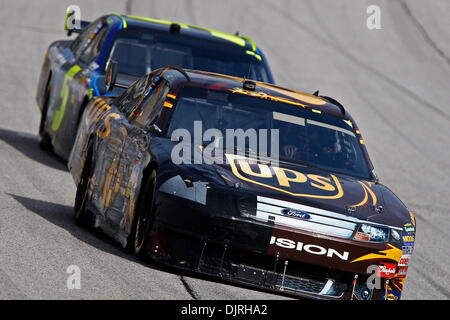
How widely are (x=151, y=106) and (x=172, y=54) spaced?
13.0 feet

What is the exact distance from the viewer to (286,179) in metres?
7.56

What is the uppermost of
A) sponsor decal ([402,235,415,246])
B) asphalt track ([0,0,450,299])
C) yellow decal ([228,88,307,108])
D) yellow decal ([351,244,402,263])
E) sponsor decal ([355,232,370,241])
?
yellow decal ([228,88,307,108])

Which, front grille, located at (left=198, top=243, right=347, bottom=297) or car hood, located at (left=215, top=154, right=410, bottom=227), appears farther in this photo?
car hood, located at (left=215, top=154, right=410, bottom=227)

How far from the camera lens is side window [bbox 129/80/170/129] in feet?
27.7

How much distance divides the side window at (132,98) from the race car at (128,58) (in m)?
2.12

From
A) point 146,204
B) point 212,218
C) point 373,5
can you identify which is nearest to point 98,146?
point 146,204

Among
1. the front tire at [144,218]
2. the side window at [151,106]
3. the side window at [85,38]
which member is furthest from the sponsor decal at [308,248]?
the side window at [85,38]

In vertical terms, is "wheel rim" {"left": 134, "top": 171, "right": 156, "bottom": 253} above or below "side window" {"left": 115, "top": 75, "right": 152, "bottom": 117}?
below

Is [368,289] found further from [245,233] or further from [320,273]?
[245,233]

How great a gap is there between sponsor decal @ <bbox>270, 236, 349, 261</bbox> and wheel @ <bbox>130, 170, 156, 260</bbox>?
0.85 m

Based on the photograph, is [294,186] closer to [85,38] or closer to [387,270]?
[387,270]

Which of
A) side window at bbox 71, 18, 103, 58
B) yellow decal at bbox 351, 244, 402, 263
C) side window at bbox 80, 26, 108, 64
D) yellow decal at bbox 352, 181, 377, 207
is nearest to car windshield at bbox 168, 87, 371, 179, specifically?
yellow decal at bbox 352, 181, 377, 207

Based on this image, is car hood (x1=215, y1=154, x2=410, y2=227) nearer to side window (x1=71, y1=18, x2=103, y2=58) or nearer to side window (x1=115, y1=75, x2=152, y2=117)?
side window (x1=115, y1=75, x2=152, y2=117)

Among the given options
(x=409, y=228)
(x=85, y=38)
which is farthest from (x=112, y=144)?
(x=85, y=38)
